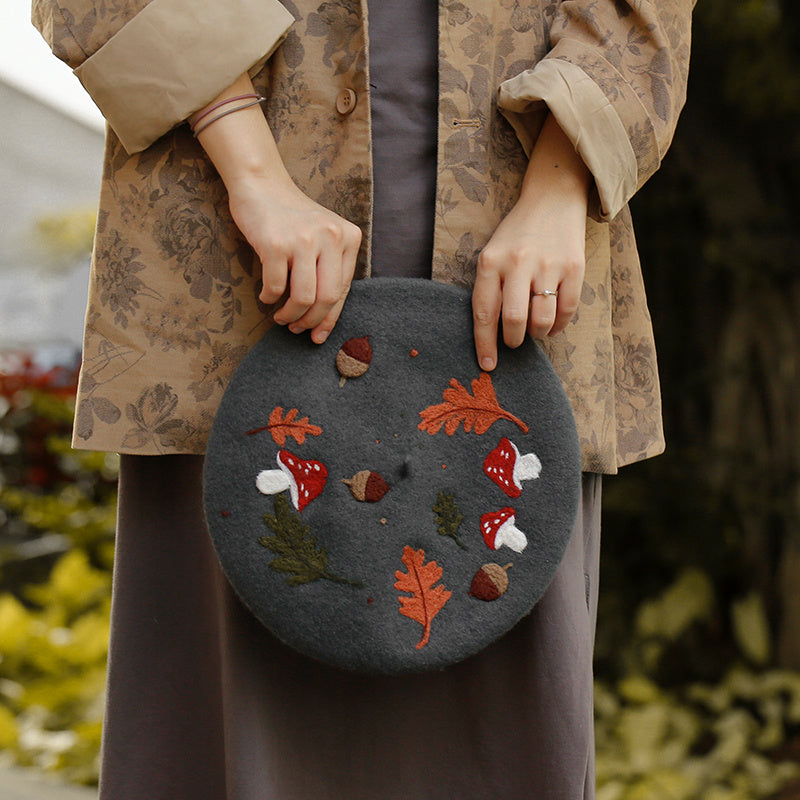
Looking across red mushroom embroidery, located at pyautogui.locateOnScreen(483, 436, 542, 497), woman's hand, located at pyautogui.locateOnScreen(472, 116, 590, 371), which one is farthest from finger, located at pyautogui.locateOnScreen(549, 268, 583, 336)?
red mushroom embroidery, located at pyautogui.locateOnScreen(483, 436, 542, 497)

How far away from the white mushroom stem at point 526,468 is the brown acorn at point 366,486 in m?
0.12

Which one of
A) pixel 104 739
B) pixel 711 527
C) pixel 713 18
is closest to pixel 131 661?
pixel 104 739

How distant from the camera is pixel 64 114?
146 inches

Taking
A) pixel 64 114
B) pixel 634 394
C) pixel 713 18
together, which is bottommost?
pixel 634 394

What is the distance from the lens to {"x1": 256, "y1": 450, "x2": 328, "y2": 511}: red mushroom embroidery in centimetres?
71

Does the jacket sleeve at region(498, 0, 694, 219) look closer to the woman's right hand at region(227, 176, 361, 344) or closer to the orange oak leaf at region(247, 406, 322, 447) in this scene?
the woman's right hand at region(227, 176, 361, 344)

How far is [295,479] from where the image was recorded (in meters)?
0.71

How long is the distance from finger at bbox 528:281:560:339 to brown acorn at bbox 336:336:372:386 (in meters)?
0.15

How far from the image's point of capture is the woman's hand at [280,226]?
691 millimetres

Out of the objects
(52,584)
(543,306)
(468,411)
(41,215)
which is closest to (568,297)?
(543,306)

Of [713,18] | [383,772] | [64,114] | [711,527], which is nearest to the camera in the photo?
[383,772]

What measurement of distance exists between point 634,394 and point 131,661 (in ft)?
2.02

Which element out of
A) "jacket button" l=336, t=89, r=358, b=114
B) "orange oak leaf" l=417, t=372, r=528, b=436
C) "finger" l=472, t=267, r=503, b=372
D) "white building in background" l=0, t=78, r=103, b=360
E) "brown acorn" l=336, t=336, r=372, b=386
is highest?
"white building in background" l=0, t=78, r=103, b=360

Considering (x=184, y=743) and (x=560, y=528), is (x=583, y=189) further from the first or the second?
(x=184, y=743)
